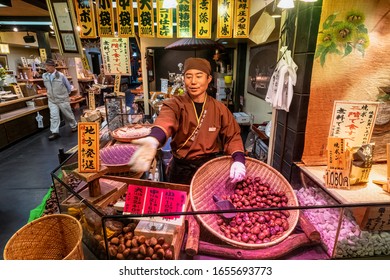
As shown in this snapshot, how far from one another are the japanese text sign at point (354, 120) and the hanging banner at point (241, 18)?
8.83 ft

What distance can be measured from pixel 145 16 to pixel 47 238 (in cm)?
393

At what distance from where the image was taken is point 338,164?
2283mm

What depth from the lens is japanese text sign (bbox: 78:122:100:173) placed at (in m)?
1.83

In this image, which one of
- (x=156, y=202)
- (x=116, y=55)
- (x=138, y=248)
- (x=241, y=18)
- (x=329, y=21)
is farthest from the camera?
(x=116, y=55)

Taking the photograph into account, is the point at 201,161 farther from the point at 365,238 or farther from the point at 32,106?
the point at 32,106

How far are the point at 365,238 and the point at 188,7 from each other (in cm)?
437

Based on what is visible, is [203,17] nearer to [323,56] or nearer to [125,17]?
[125,17]

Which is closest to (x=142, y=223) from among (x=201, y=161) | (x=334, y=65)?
(x=201, y=161)

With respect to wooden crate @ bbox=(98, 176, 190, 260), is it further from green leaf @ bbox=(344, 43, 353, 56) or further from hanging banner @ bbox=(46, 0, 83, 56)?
hanging banner @ bbox=(46, 0, 83, 56)

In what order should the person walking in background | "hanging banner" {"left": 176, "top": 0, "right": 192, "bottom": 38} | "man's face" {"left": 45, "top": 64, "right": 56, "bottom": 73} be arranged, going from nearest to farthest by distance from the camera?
1. "hanging banner" {"left": 176, "top": 0, "right": 192, "bottom": 38}
2. "man's face" {"left": 45, "top": 64, "right": 56, "bottom": 73}
3. the person walking in background

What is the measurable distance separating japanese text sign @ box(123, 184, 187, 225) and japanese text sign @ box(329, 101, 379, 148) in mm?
1915

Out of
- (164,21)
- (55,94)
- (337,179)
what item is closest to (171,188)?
(337,179)

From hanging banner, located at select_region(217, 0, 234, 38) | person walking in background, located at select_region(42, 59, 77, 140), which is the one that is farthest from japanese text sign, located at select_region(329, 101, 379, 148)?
person walking in background, located at select_region(42, 59, 77, 140)

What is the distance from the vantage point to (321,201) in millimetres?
2375
